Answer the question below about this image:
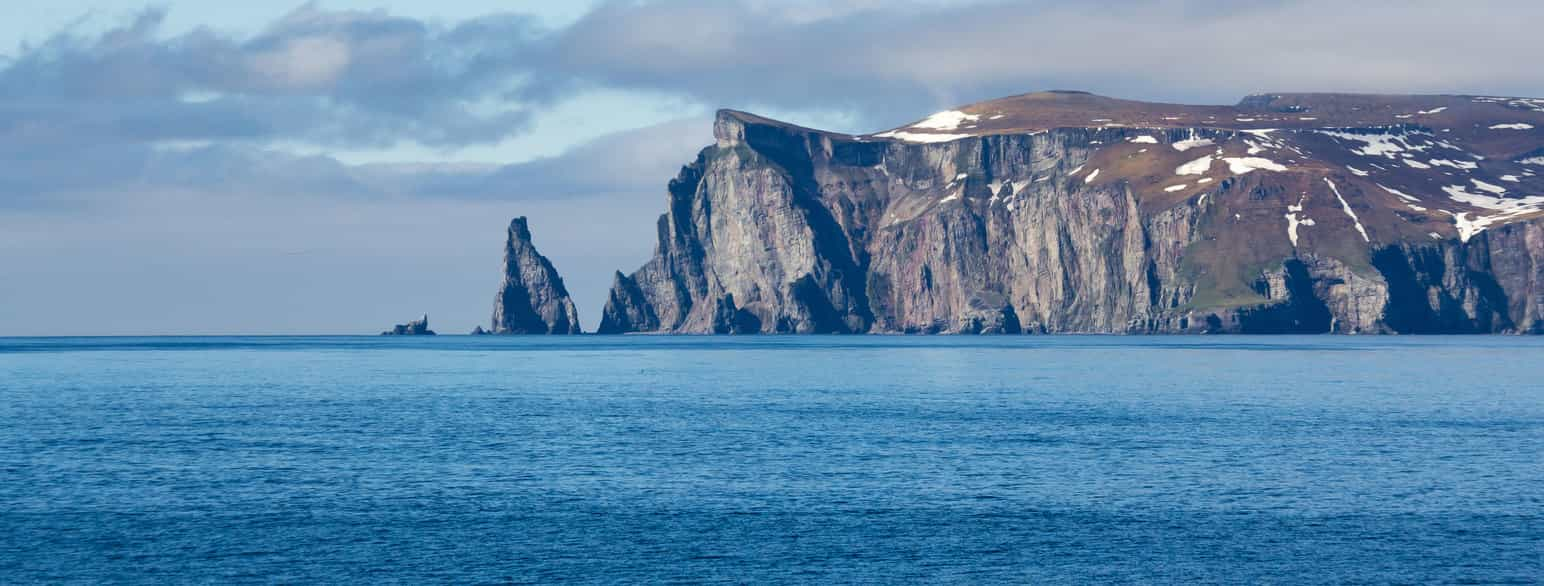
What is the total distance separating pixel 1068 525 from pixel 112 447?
164 feet

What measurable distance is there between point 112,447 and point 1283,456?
191 feet

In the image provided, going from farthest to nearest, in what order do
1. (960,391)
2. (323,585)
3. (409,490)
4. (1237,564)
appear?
(960,391) → (409,490) → (1237,564) → (323,585)

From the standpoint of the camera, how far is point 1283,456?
241ft

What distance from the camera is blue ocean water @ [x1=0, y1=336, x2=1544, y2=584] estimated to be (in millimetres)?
46438

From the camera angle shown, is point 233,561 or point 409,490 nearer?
point 233,561

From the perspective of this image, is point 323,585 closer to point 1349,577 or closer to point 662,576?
point 662,576

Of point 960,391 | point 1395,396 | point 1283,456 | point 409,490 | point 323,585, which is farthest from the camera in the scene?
point 960,391

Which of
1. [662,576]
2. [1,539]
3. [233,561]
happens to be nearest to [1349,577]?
[662,576]

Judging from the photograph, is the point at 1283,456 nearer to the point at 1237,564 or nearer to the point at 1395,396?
the point at 1237,564

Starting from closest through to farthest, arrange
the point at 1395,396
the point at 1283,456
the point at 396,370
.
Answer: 1. the point at 1283,456
2. the point at 1395,396
3. the point at 396,370

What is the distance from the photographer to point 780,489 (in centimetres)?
6197

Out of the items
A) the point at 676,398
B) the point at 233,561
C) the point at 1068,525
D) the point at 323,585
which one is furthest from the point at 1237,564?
the point at 676,398

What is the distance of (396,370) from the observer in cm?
18638

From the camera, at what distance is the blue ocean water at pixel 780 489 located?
152 ft
